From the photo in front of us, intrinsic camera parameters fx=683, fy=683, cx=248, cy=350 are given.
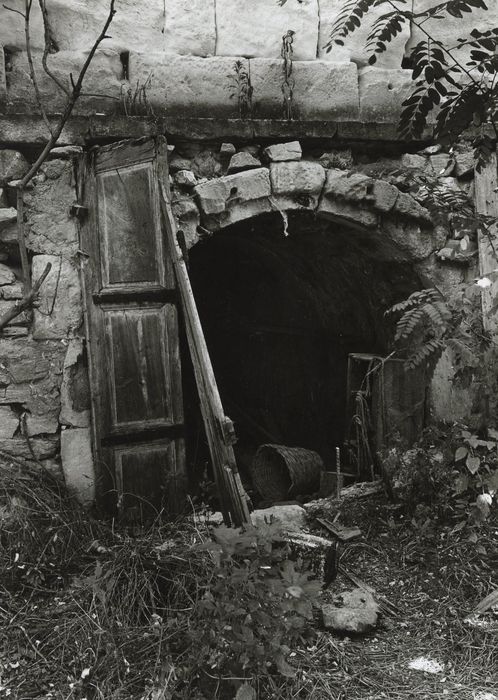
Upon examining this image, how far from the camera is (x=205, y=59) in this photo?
4.30 m

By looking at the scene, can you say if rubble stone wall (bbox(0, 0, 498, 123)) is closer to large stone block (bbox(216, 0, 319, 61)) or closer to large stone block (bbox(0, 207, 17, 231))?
large stone block (bbox(216, 0, 319, 61))

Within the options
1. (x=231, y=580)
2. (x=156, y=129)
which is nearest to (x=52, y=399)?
(x=156, y=129)

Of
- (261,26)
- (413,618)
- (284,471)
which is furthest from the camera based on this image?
(284,471)

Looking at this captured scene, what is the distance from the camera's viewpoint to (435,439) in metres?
4.44

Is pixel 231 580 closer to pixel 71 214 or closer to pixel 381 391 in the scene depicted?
pixel 71 214

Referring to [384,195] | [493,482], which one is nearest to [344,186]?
[384,195]

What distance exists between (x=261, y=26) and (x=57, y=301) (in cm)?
219

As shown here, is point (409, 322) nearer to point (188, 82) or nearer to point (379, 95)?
point (379, 95)

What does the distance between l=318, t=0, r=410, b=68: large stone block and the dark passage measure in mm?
1093

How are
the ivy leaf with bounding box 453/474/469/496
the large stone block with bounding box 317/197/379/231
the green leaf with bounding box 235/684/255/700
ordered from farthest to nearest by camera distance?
1. the large stone block with bounding box 317/197/379/231
2. the ivy leaf with bounding box 453/474/469/496
3. the green leaf with bounding box 235/684/255/700

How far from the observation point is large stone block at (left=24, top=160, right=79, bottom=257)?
13.0ft

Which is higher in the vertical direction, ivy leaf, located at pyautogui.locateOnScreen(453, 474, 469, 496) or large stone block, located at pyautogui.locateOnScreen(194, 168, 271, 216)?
large stone block, located at pyautogui.locateOnScreen(194, 168, 271, 216)

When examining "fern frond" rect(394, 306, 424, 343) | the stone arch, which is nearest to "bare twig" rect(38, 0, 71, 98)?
the stone arch

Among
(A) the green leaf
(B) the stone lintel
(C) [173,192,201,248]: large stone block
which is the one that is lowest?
(A) the green leaf
